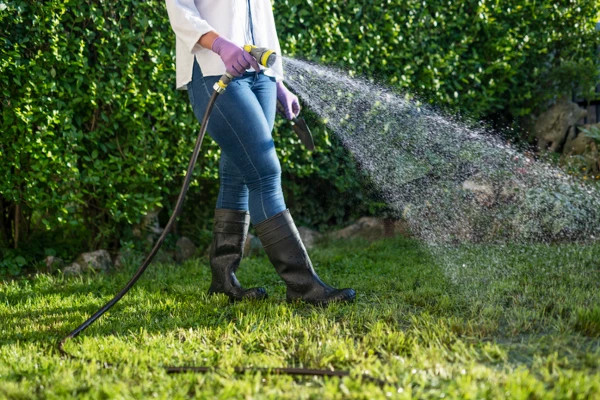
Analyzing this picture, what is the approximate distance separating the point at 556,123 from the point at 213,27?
3952 millimetres

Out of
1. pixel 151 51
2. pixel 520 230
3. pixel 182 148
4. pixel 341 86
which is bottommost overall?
pixel 520 230

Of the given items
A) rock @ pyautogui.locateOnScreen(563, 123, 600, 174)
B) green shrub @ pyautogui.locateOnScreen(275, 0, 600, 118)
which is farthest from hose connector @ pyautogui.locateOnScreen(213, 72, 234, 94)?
rock @ pyautogui.locateOnScreen(563, 123, 600, 174)

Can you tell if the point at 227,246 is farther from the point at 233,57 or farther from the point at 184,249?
the point at 184,249

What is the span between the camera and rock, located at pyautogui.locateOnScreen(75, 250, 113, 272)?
13.0ft

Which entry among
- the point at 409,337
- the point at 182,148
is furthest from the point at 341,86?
the point at 409,337

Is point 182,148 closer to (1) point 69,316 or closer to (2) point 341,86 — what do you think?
(2) point 341,86

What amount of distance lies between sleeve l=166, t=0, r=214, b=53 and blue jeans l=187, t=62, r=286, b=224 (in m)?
0.19

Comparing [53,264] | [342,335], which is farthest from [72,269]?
[342,335]

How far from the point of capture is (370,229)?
4906 mm

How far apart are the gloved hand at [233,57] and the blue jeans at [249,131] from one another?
18 centimetres

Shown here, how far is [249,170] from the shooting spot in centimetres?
259

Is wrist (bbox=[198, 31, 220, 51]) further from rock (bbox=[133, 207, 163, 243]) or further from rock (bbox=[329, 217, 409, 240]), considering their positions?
rock (bbox=[329, 217, 409, 240])

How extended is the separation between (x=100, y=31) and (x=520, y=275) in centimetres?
283

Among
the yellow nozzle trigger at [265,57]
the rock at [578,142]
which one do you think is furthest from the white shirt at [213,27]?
the rock at [578,142]
